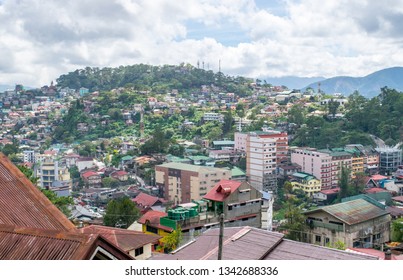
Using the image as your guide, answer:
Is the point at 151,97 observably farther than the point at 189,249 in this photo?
Yes

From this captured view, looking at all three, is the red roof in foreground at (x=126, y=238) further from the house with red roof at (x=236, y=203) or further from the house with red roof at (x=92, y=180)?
the house with red roof at (x=92, y=180)

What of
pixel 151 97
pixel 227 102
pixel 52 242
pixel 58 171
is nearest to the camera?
pixel 52 242

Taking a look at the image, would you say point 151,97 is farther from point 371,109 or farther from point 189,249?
point 189,249

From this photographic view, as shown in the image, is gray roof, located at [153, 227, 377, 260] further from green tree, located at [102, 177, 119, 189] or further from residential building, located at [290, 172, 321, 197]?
green tree, located at [102, 177, 119, 189]

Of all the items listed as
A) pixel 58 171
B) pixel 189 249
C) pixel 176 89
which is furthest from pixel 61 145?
pixel 189 249

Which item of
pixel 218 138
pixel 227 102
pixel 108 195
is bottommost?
pixel 108 195

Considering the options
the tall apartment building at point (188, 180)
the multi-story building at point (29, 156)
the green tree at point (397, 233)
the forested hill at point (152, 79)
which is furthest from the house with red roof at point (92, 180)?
the forested hill at point (152, 79)

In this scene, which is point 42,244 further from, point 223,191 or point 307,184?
point 307,184
